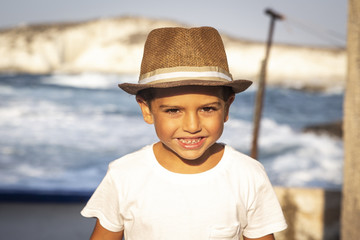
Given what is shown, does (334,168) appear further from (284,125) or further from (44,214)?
(44,214)

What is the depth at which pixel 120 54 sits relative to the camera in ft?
65.6

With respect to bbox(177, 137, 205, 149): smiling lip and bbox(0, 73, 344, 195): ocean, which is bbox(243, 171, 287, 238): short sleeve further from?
bbox(0, 73, 344, 195): ocean

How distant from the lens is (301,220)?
9.64 ft

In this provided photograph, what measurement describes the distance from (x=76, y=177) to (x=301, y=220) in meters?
10.2

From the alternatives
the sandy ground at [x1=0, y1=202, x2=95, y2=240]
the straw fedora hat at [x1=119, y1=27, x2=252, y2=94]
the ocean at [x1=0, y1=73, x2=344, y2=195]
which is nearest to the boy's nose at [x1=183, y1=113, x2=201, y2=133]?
the straw fedora hat at [x1=119, y1=27, x2=252, y2=94]

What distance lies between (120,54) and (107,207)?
A: 1924 centimetres

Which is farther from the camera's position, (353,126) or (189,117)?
(353,126)

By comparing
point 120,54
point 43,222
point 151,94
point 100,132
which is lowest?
point 100,132

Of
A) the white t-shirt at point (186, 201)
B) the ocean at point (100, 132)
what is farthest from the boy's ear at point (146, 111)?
the ocean at point (100, 132)

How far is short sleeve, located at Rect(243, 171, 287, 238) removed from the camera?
126 cm

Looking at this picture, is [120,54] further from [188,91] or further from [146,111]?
[188,91]

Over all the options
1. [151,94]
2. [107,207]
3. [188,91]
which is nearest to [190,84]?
[188,91]

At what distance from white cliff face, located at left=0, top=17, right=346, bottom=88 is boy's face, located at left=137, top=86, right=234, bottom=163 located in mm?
17843

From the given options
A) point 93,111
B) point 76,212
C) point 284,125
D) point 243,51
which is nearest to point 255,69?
point 243,51
